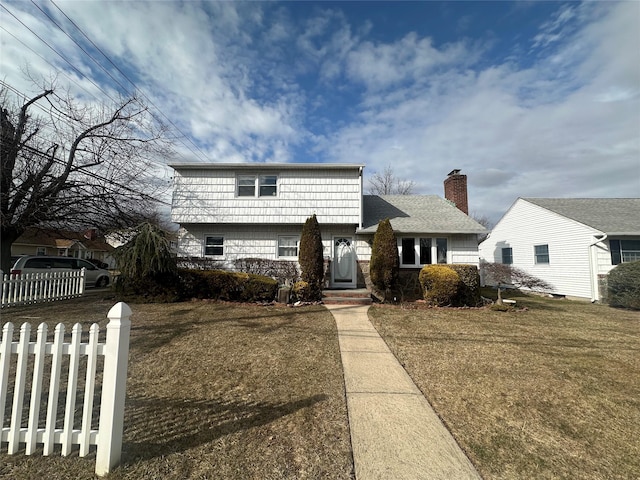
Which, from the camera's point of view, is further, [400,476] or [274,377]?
[274,377]

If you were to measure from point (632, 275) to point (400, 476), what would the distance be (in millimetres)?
13170

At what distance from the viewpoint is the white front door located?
12.2m

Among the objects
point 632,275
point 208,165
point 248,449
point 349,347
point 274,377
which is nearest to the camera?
point 248,449

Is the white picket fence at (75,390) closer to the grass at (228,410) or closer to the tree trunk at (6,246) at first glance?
the grass at (228,410)

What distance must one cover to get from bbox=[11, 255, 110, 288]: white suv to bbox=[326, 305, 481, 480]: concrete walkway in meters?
12.6

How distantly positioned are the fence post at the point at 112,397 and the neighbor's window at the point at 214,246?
10.7 meters

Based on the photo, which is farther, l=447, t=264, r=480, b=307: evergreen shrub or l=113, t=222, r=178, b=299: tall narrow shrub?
l=447, t=264, r=480, b=307: evergreen shrub

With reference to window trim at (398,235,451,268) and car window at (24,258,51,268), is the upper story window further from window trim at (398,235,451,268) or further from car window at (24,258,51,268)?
car window at (24,258,51,268)

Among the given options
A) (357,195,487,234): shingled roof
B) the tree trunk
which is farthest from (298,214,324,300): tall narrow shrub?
the tree trunk

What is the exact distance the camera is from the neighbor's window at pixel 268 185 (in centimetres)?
1250

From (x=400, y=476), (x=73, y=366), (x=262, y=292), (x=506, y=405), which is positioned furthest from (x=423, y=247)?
(x=73, y=366)

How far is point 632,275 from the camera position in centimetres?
1045

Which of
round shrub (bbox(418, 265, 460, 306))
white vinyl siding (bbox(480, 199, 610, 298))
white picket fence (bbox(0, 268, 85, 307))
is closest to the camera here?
white picket fence (bbox(0, 268, 85, 307))

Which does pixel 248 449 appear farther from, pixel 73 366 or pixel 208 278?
pixel 208 278
